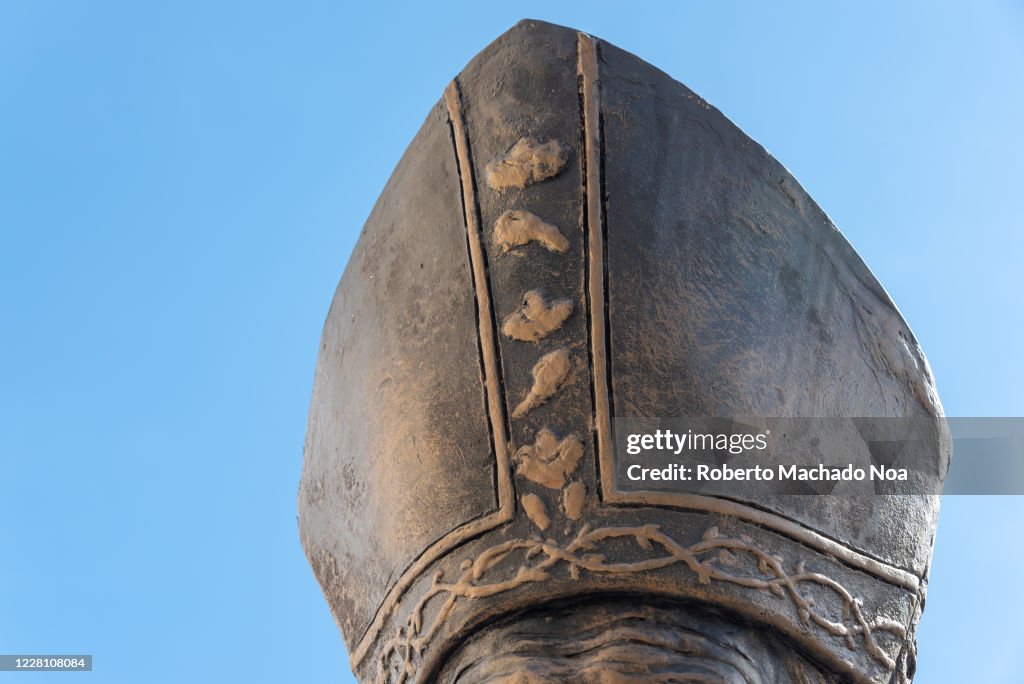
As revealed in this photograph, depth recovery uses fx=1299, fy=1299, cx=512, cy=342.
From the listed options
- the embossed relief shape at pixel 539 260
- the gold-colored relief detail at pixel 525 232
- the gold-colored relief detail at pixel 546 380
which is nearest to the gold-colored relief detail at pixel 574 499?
the embossed relief shape at pixel 539 260

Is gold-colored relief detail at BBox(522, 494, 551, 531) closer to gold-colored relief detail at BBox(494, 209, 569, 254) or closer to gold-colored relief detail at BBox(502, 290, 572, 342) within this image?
gold-colored relief detail at BBox(502, 290, 572, 342)

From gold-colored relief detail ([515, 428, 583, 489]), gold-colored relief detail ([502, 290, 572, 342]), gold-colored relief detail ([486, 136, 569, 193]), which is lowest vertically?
gold-colored relief detail ([515, 428, 583, 489])

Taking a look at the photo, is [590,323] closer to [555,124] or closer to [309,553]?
[555,124]

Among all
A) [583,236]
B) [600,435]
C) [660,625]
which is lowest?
[660,625]

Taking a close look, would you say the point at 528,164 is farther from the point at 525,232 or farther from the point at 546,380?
the point at 546,380

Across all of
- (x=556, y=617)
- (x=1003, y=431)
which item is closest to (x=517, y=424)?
(x=556, y=617)

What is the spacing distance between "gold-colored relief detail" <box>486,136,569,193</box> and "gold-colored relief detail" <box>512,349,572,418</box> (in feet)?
0.96

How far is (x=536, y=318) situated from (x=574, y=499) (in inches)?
10.7

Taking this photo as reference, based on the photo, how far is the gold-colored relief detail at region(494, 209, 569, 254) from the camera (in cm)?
194

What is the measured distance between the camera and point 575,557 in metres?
1.79

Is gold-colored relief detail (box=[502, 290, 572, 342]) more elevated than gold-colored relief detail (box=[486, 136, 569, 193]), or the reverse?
gold-colored relief detail (box=[486, 136, 569, 193])

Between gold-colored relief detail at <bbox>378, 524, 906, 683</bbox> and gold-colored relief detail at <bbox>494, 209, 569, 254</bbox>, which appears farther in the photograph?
gold-colored relief detail at <bbox>494, 209, 569, 254</bbox>

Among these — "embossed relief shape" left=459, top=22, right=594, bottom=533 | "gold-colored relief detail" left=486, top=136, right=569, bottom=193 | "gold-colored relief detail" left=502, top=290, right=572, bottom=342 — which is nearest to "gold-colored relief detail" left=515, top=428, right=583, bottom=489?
"embossed relief shape" left=459, top=22, right=594, bottom=533

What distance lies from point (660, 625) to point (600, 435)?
28 centimetres
